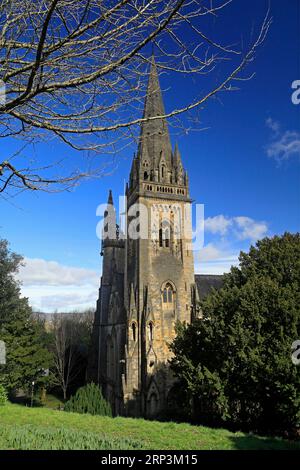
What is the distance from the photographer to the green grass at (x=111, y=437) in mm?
6617

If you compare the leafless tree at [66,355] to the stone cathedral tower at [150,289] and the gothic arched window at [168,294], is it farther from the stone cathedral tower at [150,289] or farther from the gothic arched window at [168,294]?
the gothic arched window at [168,294]

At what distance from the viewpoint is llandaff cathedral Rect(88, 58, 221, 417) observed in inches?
896

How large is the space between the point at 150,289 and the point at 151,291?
0.51ft

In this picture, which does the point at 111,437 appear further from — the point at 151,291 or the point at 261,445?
the point at 151,291

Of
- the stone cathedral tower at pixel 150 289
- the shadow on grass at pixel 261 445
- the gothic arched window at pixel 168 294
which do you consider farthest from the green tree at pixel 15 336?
the shadow on grass at pixel 261 445

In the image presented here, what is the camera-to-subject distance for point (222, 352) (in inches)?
603

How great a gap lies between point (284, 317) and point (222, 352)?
9.85 feet

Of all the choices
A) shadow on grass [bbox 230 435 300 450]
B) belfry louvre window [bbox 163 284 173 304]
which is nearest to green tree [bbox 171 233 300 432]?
shadow on grass [bbox 230 435 300 450]

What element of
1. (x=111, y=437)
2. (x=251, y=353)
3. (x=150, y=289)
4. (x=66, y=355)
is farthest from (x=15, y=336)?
(x=111, y=437)

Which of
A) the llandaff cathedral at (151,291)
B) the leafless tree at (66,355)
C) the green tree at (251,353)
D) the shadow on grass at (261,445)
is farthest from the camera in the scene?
the leafless tree at (66,355)

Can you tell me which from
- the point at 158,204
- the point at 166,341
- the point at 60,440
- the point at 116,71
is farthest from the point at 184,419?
the point at 116,71

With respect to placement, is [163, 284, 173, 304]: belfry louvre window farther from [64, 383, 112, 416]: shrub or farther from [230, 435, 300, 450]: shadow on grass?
[230, 435, 300, 450]: shadow on grass

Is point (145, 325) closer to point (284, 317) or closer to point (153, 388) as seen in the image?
point (153, 388)

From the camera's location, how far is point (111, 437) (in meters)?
7.76
